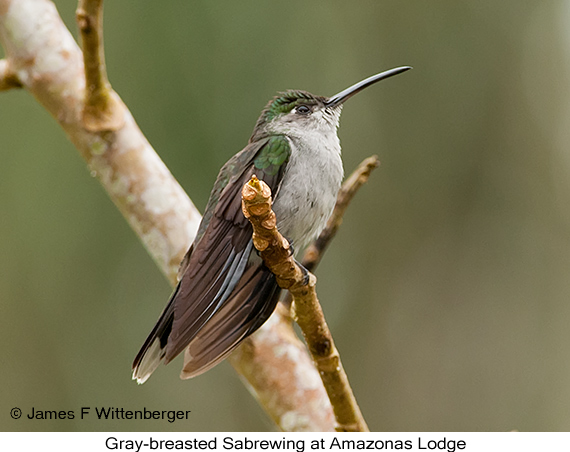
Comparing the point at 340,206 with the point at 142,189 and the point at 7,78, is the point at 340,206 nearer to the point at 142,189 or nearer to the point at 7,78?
the point at 142,189

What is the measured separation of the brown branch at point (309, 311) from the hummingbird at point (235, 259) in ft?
0.61

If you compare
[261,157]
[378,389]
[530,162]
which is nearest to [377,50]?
[530,162]

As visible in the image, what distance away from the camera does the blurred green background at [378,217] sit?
178 inches

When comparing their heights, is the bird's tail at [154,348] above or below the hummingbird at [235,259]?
below

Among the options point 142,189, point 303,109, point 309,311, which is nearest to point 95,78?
point 142,189

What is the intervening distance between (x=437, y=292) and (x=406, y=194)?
80 centimetres

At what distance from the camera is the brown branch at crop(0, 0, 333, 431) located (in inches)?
Result: 107

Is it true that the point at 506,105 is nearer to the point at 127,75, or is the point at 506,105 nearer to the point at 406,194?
the point at 406,194

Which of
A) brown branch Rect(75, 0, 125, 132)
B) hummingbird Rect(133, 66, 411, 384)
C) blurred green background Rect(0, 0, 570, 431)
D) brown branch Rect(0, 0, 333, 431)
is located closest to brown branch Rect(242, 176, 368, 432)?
hummingbird Rect(133, 66, 411, 384)

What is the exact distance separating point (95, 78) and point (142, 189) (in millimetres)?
497

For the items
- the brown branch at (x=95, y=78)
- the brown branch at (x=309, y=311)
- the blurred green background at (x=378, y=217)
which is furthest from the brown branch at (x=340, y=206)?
the blurred green background at (x=378, y=217)

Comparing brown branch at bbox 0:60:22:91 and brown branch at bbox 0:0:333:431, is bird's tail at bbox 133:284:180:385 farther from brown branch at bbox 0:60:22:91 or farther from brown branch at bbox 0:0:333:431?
brown branch at bbox 0:60:22:91

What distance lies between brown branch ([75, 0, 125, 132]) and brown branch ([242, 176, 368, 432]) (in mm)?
1054

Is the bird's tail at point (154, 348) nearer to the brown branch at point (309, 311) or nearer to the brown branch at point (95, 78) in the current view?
the brown branch at point (309, 311)
